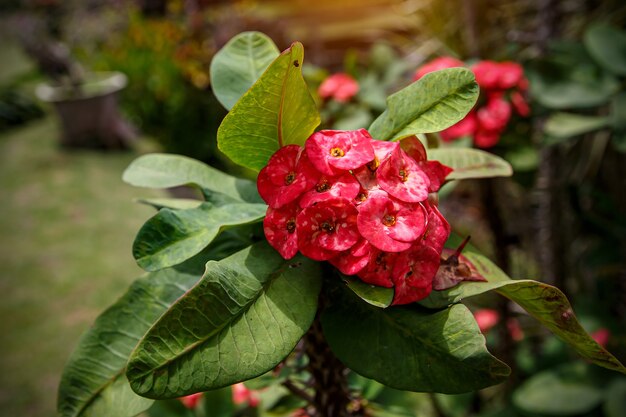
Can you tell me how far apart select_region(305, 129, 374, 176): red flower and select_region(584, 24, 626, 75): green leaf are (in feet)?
3.80

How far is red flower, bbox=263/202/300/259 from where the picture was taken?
2.14 feet

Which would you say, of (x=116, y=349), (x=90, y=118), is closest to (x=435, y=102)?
(x=116, y=349)

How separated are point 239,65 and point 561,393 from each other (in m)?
1.40

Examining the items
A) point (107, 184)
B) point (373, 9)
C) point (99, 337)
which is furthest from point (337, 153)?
point (373, 9)

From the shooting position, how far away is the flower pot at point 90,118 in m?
5.25

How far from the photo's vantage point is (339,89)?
1701mm

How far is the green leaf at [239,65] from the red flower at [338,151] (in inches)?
6.8

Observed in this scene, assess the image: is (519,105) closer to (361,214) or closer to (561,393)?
(561,393)

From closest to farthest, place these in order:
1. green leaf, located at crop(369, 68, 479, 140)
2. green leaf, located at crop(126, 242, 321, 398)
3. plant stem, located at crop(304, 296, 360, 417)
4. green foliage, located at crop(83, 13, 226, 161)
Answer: green leaf, located at crop(126, 242, 321, 398), green leaf, located at crop(369, 68, 479, 140), plant stem, located at crop(304, 296, 360, 417), green foliage, located at crop(83, 13, 226, 161)

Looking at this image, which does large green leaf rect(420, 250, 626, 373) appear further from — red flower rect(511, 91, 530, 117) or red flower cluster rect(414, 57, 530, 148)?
red flower rect(511, 91, 530, 117)

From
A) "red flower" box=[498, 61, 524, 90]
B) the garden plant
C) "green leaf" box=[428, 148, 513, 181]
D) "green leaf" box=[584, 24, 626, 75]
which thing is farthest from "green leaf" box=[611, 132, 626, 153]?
the garden plant

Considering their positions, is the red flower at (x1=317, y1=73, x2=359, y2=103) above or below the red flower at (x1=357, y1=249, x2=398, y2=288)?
below

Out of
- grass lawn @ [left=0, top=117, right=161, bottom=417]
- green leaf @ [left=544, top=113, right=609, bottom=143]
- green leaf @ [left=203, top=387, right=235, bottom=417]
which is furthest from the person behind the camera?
grass lawn @ [left=0, top=117, right=161, bottom=417]

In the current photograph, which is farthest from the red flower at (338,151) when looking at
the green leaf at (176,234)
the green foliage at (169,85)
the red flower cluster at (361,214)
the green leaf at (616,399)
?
the green foliage at (169,85)
